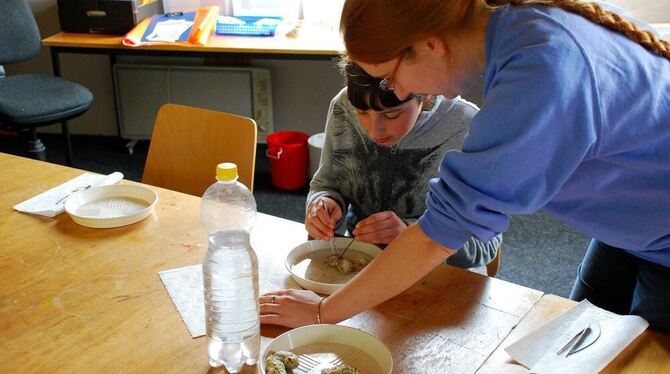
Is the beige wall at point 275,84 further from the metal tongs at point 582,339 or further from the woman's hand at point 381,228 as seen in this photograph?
the metal tongs at point 582,339

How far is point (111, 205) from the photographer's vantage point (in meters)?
1.52

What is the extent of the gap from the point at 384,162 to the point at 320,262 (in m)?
0.36

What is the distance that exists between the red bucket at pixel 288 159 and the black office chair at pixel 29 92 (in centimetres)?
96

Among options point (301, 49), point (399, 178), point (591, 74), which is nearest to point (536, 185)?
point (591, 74)

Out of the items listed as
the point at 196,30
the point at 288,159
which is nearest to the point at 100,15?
the point at 196,30

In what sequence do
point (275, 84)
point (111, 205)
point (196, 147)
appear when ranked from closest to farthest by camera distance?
point (111, 205) → point (196, 147) → point (275, 84)

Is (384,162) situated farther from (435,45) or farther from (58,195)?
(58,195)

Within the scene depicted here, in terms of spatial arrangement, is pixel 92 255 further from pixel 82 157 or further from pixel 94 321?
pixel 82 157

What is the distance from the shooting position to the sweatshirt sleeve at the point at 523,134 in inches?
31.7

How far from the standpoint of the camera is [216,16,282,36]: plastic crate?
3.29 m

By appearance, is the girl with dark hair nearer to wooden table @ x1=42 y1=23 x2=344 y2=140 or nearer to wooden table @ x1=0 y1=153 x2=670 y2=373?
wooden table @ x1=0 y1=153 x2=670 y2=373

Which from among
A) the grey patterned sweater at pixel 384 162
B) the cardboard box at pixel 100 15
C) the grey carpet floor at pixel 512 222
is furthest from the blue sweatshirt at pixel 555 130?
the cardboard box at pixel 100 15

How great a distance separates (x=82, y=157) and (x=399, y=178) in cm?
276

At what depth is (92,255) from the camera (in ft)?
4.24
